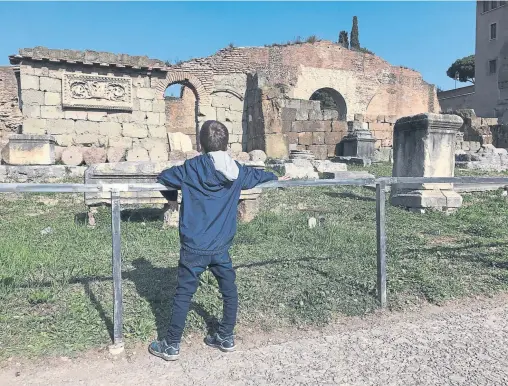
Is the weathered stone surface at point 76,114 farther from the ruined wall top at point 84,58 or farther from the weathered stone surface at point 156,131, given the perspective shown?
the weathered stone surface at point 156,131

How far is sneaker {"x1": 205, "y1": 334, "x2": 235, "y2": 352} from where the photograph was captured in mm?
2707

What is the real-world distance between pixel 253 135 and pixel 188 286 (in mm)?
15193

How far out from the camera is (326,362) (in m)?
2.55

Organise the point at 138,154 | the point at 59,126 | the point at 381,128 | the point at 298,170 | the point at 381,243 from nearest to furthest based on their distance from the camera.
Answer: the point at 381,243
the point at 298,170
the point at 138,154
the point at 59,126
the point at 381,128

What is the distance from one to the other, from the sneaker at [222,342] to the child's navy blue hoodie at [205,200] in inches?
22.0

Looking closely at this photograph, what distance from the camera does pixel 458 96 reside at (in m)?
36.9

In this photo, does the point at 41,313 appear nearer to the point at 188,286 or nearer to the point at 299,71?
the point at 188,286

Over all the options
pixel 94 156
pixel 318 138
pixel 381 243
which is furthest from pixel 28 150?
pixel 318 138

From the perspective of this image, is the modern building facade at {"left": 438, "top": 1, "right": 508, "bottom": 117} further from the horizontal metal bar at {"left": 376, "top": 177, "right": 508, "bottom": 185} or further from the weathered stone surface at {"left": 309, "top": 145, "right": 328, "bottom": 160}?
the horizontal metal bar at {"left": 376, "top": 177, "right": 508, "bottom": 185}

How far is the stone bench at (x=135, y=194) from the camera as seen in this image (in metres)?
5.93

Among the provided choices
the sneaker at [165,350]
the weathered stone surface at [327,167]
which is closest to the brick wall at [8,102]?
the weathered stone surface at [327,167]

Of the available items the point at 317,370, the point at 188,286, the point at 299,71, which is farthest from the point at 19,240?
the point at 299,71

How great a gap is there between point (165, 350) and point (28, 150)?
966 centimetres

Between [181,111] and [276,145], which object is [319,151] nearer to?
[276,145]
